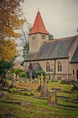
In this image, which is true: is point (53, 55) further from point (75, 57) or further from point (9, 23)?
point (9, 23)

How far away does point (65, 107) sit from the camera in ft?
27.7

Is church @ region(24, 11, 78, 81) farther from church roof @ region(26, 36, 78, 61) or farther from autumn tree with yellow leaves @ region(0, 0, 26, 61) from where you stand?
autumn tree with yellow leaves @ region(0, 0, 26, 61)

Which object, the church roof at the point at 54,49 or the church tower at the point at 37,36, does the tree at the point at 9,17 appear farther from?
the church tower at the point at 37,36

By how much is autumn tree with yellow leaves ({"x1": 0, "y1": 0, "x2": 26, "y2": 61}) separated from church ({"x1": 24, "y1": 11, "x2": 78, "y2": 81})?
1418cm

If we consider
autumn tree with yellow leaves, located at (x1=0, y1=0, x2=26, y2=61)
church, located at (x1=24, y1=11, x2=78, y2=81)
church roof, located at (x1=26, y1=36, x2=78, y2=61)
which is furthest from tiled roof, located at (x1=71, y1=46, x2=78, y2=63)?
autumn tree with yellow leaves, located at (x1=0, y1=0, x2=26, y2=61)

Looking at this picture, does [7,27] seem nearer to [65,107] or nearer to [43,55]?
[65,107]

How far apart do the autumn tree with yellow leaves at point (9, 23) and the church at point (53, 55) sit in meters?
14.2

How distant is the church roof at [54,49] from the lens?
3066 cm

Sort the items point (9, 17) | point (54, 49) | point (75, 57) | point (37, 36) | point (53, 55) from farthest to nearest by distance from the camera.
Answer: point (37, 36) < point (54, 49) < point (53, 55) < point (75, 57) < point (9, 17)

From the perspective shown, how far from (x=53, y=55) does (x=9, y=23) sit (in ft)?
62.5

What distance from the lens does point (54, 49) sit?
32625 millimetres

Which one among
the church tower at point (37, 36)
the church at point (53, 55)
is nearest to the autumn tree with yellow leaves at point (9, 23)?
the church at point (53, 55)

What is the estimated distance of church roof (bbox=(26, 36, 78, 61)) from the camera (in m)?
30.7

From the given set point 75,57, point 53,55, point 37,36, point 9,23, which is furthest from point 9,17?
point 37,36
